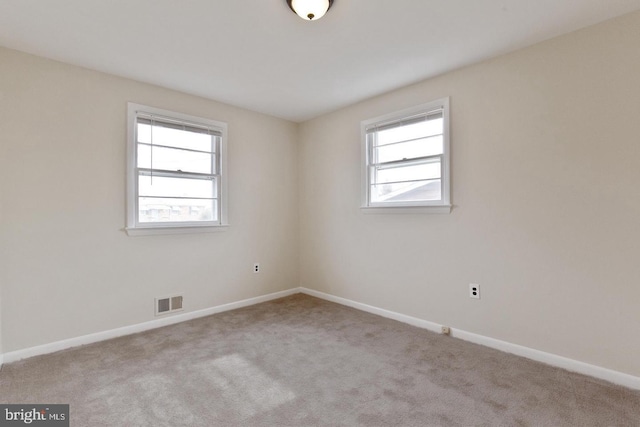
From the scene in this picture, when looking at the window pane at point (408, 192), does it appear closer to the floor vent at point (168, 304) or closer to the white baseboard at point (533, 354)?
the white baseboard at point (533, 354)

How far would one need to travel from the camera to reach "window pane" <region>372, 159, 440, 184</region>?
10.2ft

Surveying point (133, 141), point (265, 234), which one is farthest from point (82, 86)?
point (265, 234)

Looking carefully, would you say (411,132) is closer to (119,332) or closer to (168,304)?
(168,304)

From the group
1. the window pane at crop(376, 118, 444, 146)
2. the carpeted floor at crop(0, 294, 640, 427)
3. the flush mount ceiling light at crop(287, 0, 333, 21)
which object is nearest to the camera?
the carpeted floor at crop(0, 294, 640, 427)

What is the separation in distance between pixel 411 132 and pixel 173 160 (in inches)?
101

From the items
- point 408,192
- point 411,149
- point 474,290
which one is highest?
point 411,149

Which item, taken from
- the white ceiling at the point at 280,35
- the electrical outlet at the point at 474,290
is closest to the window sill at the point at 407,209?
the electrical outlet at the point at 474,290

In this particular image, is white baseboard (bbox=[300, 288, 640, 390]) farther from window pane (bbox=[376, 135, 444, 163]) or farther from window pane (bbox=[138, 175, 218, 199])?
window pane (bbox=[138, 175, 218, 199])

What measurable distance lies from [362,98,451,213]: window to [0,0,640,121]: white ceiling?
1.32ft

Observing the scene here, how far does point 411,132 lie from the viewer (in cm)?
328

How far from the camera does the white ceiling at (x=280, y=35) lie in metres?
2.01

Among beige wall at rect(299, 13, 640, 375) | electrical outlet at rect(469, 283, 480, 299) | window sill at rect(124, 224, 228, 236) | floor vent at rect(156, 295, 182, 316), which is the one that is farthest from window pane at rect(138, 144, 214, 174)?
electrical outlet at rect(469, 283, 480, 299)

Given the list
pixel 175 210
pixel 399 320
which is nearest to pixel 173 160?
pixel 175 210

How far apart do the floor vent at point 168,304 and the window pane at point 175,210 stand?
83cm
